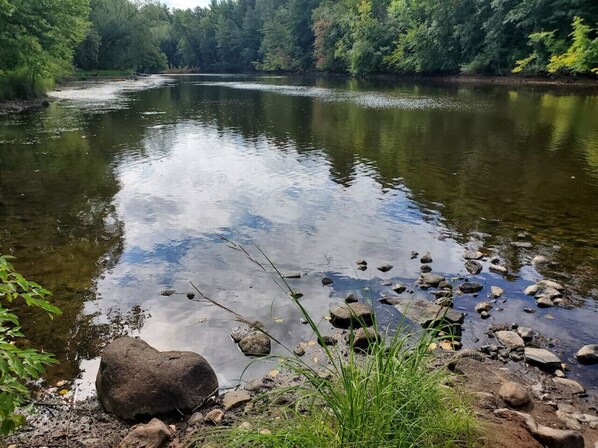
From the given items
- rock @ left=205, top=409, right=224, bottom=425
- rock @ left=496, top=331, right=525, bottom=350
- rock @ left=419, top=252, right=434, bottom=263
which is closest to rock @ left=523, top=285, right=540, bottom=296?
rock @ left=496, top=331, right=525, bottom=350

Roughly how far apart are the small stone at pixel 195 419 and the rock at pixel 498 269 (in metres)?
5.40

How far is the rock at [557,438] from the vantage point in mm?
3443

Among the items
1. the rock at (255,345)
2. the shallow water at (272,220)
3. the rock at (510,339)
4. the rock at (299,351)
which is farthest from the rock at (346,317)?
the rock at (510,339)

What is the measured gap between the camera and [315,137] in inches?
830

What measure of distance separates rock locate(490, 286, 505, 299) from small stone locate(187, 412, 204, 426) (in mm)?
4635

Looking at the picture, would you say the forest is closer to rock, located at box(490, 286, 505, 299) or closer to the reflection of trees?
the reflection of trees

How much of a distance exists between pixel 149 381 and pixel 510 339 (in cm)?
430

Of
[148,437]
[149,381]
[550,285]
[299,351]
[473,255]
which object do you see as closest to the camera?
[148,437]

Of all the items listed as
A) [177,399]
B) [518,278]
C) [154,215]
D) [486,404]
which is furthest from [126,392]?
[154,215]

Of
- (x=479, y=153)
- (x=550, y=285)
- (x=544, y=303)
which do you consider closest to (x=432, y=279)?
(x=544, y=303)

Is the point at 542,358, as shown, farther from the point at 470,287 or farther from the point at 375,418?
the point at 375,418

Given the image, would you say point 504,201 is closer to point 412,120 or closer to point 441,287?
point 441,287

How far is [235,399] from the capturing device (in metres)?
4.70

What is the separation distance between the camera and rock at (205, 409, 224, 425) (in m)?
4.36
